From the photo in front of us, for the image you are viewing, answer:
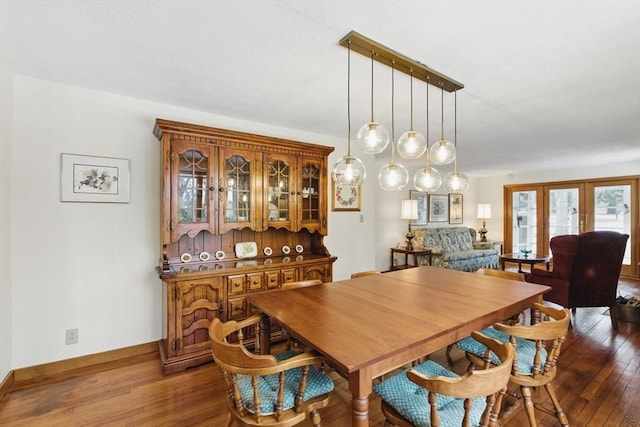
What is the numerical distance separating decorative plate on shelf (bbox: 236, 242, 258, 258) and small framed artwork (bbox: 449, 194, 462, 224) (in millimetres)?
5891

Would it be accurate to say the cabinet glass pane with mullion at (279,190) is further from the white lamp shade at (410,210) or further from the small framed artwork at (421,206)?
the small framed artwork at (421,206)

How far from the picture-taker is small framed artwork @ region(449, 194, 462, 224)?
7.60 metres

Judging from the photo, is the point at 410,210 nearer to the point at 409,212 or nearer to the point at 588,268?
the point at 409,212

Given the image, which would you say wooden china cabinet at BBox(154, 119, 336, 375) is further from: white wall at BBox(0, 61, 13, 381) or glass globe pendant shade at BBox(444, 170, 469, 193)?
glass globe pendant shade at BBox(444, 170, 469, 193)

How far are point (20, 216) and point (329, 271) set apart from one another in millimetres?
2677

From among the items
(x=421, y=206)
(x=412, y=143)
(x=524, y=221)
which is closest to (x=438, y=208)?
(x=421, y=206)

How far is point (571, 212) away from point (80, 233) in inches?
339

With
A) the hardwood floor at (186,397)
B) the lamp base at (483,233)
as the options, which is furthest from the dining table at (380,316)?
the lamp base at (483,233)

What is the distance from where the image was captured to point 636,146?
14.9ft

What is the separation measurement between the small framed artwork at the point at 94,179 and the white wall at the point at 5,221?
320 millimetres

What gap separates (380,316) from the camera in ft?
5.27

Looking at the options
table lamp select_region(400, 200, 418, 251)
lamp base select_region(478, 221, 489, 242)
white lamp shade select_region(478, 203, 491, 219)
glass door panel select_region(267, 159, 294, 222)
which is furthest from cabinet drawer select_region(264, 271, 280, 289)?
white lamp shade select_region(478, 203, 491, 219)

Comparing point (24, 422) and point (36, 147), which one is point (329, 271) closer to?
point (24, 422)

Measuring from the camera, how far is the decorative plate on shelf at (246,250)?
3121mm
